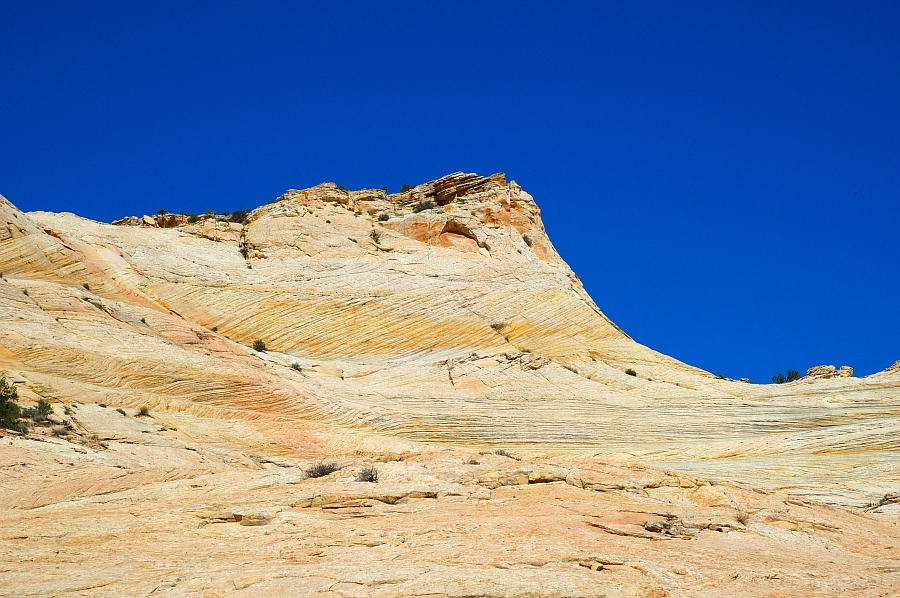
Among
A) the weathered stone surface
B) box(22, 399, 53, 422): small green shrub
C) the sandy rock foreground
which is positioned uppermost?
the weathered stone surface

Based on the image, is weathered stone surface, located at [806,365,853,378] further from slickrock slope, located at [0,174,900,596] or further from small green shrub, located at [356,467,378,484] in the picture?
small green shrub, located at [356,467,378,484]

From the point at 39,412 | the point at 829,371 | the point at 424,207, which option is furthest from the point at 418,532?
the point at 424,207

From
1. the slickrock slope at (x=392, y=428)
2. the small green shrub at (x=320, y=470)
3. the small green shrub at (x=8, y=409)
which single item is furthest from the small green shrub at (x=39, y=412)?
the small green shrub at (x=320, y=470)

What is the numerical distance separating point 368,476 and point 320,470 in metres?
1.16

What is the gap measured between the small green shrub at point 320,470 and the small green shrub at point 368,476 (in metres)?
0.76

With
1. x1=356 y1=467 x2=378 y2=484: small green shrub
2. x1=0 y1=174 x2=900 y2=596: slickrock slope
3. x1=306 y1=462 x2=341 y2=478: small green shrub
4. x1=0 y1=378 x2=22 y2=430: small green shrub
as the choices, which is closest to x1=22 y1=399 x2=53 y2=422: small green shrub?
x1=0 y1=378 x2=22 y2=430: small green shrub

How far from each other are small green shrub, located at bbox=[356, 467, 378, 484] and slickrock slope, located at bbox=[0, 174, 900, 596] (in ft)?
1.14

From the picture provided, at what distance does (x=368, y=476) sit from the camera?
1648cm

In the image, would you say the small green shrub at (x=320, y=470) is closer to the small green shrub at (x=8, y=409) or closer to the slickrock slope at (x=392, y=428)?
the slickrock slope at (x=392, y=428)

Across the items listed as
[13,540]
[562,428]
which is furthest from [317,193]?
[13,540]

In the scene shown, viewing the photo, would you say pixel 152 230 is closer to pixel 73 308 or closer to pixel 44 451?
pixel 73 308

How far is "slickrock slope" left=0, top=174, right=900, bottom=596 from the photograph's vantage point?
11.9 m

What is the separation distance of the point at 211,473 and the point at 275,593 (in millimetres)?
8238

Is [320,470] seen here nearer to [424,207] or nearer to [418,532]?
[418,532]
